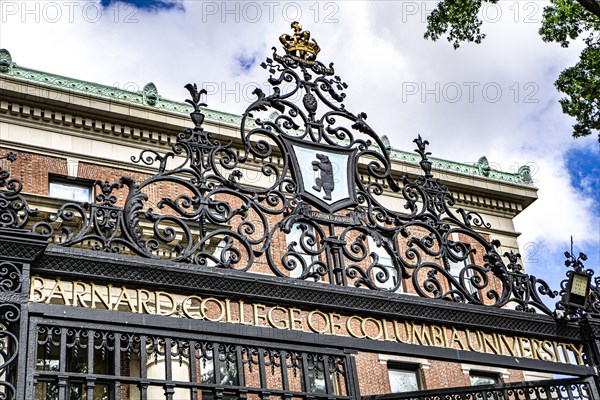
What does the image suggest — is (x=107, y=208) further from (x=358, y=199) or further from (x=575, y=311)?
(x=575, y=311)

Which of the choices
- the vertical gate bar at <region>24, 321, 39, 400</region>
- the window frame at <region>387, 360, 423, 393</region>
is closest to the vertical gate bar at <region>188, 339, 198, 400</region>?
the vertical gate bar at <region>24, 321, 39, 400</region>

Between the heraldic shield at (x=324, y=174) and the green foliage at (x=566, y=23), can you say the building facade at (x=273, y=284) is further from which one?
the green foliage at (x=566, y=23)

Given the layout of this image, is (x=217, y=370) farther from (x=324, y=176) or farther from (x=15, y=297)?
(x=324, y=176)

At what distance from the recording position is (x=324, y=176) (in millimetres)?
9789

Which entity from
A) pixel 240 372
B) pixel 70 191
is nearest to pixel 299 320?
pixel 240 372

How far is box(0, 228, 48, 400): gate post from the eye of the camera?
22.5 ft

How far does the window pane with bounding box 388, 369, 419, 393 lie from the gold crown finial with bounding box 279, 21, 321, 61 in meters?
14.1

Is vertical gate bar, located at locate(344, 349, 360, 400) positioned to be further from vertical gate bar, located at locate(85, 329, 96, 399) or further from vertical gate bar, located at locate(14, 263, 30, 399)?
vertical gate bar, located at locate(14, 263, 30, 399)

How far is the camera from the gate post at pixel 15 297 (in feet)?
22.5

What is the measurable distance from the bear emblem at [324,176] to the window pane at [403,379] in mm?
14211

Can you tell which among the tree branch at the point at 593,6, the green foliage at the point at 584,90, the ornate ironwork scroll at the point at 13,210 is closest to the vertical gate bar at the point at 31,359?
the ornate ironwork scroll at the point at 13,210

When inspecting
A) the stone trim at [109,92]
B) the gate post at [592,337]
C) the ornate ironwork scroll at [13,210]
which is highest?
the stone trim at [109,92]

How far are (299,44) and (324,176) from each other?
172cm

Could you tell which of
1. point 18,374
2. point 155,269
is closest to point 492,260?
point 155,269
